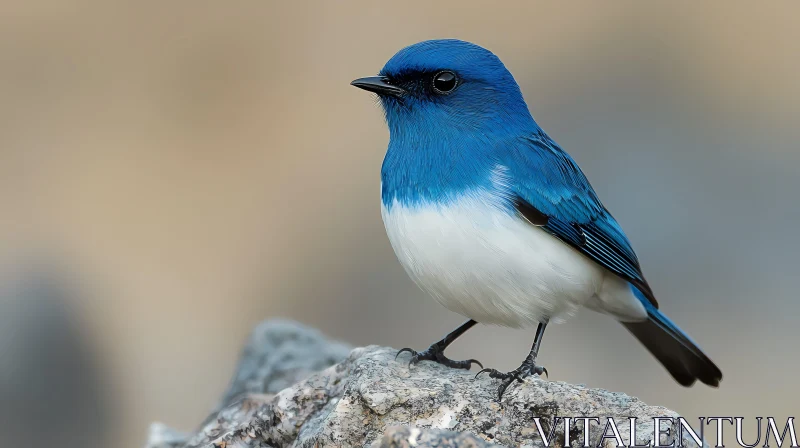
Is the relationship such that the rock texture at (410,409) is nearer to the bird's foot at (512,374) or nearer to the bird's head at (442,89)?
the bird's foot at (512,374)

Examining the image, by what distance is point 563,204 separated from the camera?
16.8ft

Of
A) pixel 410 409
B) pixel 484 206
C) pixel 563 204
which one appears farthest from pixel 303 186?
pixel 410 409

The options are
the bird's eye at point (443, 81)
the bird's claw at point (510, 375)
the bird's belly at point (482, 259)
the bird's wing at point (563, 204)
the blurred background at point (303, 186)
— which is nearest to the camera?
the bird's claw at point (510, 375)

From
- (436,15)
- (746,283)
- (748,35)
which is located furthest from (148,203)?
(748,35)

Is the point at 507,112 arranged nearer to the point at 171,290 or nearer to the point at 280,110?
the point at 171,290

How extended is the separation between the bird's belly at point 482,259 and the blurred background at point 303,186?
3.52 m

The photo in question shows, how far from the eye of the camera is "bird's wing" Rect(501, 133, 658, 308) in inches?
195

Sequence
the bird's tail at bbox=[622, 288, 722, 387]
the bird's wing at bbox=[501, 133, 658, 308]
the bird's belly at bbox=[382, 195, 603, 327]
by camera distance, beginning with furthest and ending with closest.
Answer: the bird's tail at bbox=[622, 288, 722, 387], the bird's wing at bbox=[501, 133, 658, 308], the bird's belly at bbox=[382, 195, 603, 327]

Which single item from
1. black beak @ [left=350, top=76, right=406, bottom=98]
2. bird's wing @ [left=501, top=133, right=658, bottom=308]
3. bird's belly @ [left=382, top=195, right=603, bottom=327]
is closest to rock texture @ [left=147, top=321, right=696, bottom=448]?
bird's belly @ [left=382, top=195, right=603, bottom=327]

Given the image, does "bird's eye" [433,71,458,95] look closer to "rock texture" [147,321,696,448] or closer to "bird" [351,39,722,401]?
"bird" [351,39,722,401]

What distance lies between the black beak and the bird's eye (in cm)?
16

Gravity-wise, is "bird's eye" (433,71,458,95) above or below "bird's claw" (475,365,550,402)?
above

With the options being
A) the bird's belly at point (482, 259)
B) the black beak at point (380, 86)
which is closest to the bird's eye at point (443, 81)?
the black beak at point (380, 86)

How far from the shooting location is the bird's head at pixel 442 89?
504 centimetres
